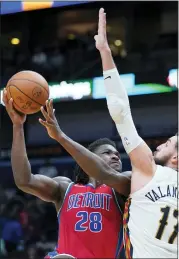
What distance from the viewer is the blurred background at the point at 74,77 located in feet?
43.8

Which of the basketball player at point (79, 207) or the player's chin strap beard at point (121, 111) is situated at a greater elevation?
the player's chin strap beard at point (121, 111)

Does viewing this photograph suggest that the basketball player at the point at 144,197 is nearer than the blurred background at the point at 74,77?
Yes

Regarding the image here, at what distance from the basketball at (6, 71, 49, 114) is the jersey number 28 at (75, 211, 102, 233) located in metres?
0.95

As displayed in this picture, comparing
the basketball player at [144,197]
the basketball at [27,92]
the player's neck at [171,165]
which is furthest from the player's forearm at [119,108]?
the basketball at [27,92]

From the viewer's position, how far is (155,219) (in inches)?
147

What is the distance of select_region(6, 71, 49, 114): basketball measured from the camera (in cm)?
447

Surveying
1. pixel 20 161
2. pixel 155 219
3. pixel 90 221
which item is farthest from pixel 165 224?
pixel 20 161

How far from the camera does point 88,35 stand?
16016 mm

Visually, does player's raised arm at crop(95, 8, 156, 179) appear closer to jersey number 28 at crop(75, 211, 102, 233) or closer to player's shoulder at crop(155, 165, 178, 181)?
player's shoulder at crop(155, 165, 178, 181)

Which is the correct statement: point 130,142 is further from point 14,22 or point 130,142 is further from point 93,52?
point 14,22

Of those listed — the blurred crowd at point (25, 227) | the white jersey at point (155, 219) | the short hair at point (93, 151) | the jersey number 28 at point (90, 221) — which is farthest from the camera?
the blurred crowd at point (25, 227)

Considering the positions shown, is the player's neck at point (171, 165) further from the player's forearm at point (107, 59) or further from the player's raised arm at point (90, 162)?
the player's forearm at point (107, 59)

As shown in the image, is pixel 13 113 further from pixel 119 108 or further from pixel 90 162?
pixel 119 108

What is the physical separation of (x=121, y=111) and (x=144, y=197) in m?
0.61
